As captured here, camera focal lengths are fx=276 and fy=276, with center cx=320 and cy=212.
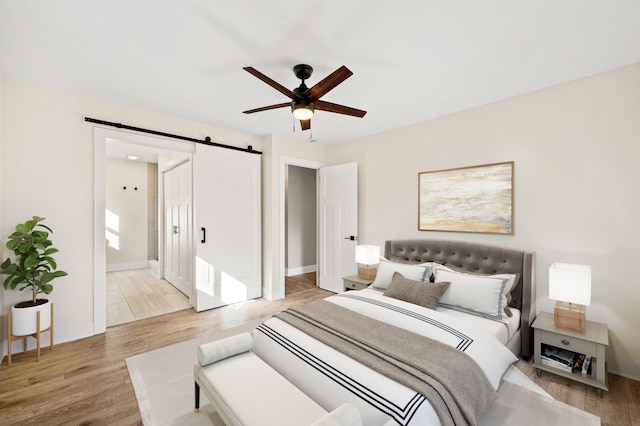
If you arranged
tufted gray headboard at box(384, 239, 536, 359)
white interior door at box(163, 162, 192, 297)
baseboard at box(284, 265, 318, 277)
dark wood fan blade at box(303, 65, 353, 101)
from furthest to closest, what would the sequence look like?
baseboard at box(284, 265, 318, 277)
white interior door at box(163, 162, 192, 297)
tufted gray headboard at box(384, 239, 536, 359)
dark wood fan blade at box(303, 65, 353, 101)

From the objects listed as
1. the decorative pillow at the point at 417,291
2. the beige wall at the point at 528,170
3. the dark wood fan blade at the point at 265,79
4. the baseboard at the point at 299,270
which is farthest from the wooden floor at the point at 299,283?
the dark wood fan blade at the point at 265,79

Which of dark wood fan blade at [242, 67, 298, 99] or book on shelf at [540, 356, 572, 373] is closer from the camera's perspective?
dark wood fan blade at [242, 67, 298, 99]

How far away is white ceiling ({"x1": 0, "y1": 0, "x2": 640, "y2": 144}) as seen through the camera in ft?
5.80

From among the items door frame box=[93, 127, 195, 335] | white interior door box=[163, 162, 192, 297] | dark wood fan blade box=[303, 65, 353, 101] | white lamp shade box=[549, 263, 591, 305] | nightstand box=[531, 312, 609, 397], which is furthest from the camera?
white interior door box=[163, 162, 192, 297]

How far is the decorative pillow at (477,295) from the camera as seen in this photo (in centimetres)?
246

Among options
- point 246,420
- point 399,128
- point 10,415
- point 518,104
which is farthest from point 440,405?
point 399,128

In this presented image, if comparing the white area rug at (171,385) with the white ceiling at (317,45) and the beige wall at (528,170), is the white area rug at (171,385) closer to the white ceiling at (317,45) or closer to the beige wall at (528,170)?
the beige wall at (528,170)

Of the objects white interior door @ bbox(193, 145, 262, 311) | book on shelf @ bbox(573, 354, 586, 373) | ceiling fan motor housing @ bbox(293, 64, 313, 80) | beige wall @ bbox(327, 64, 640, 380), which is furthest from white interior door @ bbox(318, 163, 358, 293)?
book on shelf @ bbox(573, 354, 586, 373)

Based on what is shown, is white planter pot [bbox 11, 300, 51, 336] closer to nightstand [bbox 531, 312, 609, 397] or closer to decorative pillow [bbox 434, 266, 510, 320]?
decorative pillow [bbox 434, 266, 510, 320]

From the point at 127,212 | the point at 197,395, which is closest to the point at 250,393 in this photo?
the point at 197,395

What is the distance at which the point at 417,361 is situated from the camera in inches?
65.0

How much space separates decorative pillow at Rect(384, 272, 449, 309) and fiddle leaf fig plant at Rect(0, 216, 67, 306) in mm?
3305

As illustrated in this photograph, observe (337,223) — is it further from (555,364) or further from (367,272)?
(555,364)

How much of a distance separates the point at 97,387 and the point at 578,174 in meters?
4.61
